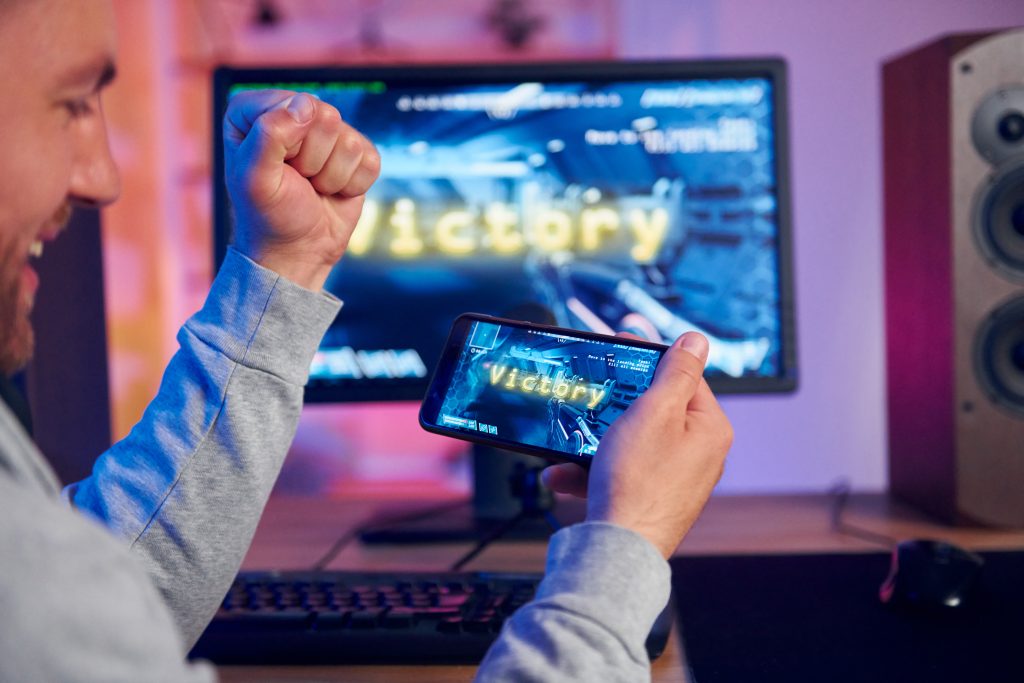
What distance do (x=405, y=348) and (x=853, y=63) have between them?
748 millimetres

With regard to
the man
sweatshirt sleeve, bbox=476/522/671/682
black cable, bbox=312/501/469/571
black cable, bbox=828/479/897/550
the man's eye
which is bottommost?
black cable, bbox=828/479/897/550

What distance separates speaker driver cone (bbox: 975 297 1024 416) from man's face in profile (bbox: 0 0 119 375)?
82 cm

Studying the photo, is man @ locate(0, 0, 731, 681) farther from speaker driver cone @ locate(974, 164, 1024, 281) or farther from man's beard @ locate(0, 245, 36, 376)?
speaker driver cone @ locate(974, 164, 1024, 281)

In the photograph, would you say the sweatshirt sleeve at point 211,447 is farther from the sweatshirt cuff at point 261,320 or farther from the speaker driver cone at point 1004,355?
the speaker driver cone at point 1004,355

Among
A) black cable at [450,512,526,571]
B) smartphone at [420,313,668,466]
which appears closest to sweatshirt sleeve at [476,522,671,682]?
smartphone at [420,313,668,466]

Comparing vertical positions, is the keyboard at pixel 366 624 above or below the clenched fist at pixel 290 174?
below

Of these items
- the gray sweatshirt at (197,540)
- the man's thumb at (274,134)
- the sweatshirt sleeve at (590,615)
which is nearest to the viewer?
the gray sweatshirt at (197,540)

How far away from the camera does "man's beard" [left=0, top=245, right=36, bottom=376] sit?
44 cm

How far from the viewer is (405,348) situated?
96cm

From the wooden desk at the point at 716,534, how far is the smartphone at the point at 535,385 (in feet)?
0.75

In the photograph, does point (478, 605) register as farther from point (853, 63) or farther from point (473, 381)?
point (853, 63)

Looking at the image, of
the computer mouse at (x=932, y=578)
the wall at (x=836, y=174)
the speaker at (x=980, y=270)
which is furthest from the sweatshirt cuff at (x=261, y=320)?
the wall at (x=836, y=174)

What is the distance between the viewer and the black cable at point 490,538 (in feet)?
2.69

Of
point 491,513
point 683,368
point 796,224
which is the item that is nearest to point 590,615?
point 683,368
